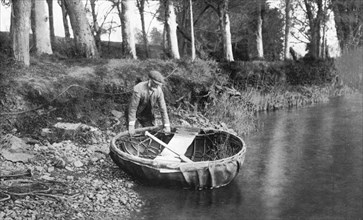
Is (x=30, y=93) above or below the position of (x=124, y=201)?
above

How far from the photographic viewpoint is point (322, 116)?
55.9 ft

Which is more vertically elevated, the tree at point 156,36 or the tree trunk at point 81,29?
the tree at point 156,36

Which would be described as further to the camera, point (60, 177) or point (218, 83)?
point (218, 83)

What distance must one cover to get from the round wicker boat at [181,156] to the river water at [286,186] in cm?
29

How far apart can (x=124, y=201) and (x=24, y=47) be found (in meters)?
6.75

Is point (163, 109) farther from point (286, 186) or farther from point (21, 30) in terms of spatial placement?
point (21, 30)

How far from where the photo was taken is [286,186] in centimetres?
880

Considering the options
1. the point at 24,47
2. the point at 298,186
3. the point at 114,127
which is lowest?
the point at 298,186

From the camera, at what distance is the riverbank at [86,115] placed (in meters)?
7.36

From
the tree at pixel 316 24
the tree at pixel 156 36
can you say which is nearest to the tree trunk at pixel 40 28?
the tree at pixel 316 24

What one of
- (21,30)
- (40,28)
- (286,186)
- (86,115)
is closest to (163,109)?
(286,186)

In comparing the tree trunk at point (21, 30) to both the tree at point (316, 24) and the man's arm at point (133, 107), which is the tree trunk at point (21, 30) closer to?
the man's arm at point (133, 107)

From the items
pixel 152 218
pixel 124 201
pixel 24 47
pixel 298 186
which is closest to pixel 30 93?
pixel 24 47

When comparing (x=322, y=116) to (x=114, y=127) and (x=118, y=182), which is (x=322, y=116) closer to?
(x=114, y=127)
